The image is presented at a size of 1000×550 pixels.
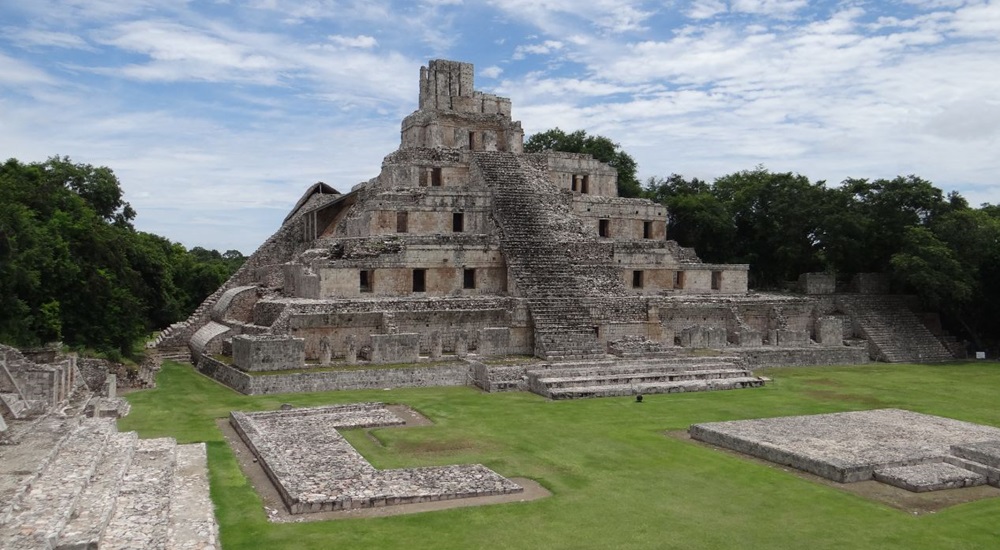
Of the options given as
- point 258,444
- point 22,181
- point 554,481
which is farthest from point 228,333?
point 554,481

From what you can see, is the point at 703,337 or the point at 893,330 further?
the point at 893,330

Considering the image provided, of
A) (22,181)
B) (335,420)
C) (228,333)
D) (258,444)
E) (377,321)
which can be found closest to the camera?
(258,444)

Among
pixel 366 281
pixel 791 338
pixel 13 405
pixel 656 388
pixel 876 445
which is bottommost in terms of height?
pixel 876 445

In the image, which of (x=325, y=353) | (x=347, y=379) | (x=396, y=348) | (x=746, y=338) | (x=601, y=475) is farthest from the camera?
(x=746, y=338)

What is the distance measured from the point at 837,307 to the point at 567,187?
12444mm

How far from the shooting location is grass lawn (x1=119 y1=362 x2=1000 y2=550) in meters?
10.7

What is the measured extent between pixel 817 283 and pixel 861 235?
3161 mm

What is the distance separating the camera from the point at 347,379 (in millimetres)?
21672

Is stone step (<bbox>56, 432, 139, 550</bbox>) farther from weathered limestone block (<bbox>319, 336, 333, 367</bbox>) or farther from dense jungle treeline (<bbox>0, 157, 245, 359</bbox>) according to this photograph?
dense jungle treeline (<bbox>0, 157, 245, 359</bbox>)

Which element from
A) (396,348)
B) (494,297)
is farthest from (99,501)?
(494,297)

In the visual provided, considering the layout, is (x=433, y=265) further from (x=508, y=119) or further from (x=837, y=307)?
(x=837, y=307)

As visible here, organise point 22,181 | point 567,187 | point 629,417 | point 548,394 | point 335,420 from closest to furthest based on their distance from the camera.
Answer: point 335,420 → point 629,417 → point 548,394 → point 22,181 → point 567,187

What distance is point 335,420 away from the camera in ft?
57.2

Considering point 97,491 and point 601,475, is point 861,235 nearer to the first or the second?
point 601,475
